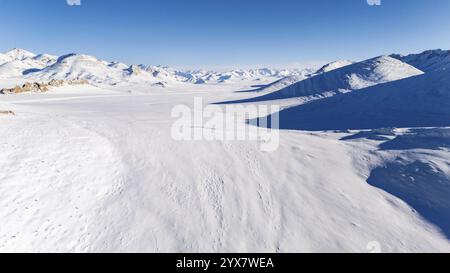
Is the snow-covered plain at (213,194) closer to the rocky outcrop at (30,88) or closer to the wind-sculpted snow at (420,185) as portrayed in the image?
the wind-sculpted snow at (420,185)

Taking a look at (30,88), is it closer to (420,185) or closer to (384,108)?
(384,108)

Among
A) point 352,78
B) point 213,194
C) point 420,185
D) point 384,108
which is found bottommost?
point 213,194

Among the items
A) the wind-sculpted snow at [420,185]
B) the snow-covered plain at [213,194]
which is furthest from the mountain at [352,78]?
the wind-sculpted snow at [420,185]

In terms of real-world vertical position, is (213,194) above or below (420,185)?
below

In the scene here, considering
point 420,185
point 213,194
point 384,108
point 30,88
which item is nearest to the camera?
point 213,194

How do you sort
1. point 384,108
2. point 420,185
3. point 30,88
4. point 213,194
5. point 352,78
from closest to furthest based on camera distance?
point 213,194, point 420,185, point 384,108, point 352,78, point 30,88

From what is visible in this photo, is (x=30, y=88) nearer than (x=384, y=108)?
No

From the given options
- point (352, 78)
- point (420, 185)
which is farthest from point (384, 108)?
point (352, 78)

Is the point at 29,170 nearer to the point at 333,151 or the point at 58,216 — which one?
the point at 58,216
